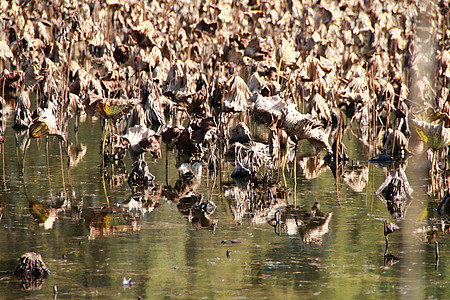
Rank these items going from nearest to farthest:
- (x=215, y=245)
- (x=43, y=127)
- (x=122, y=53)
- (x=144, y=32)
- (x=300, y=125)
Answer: (x=215, y=245) → (x=300, y=125) → (x=43, y=127) → (x=144, y=32) → (x=122, y=53)

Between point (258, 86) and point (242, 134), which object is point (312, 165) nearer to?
point (242, 134)

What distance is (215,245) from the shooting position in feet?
13.5

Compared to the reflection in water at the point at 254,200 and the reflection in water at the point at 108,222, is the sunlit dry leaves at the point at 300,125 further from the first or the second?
the reflection in water at the point at 108,222

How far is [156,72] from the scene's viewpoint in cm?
912

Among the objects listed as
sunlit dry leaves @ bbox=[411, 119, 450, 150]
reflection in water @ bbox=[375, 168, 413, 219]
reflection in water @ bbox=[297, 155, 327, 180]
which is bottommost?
reflection in water @ bbox=[375, 168, 413, 219]

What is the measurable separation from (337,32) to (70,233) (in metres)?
9.73

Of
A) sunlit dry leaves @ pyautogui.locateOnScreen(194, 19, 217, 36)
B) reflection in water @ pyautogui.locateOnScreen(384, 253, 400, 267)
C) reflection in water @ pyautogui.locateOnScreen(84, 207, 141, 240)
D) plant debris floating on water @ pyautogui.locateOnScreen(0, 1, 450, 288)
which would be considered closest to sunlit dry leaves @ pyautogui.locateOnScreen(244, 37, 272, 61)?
plant debris floating on water @ pyautogui.locateOnScreen(0, 1, 450, 288)

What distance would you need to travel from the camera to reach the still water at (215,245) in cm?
345

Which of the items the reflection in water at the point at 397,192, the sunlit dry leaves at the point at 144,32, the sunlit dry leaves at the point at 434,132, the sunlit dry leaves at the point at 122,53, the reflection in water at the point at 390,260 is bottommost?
the reflection in water at the point at 390,260

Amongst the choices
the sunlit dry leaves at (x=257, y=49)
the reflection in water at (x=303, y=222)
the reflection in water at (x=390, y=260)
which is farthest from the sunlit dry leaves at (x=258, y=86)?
the reflection in water at (x=390, y=260)

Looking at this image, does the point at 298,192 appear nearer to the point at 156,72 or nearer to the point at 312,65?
the point at 312,65

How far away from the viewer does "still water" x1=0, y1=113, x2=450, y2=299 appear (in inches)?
136

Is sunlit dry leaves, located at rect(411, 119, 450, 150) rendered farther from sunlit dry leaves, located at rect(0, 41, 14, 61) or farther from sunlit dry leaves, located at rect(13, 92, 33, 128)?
sunlit dry leaves, located at rect(0, 41, 14, 61)

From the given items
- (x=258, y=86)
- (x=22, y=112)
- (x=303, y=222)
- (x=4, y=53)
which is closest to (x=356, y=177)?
(x=303, y=222)
